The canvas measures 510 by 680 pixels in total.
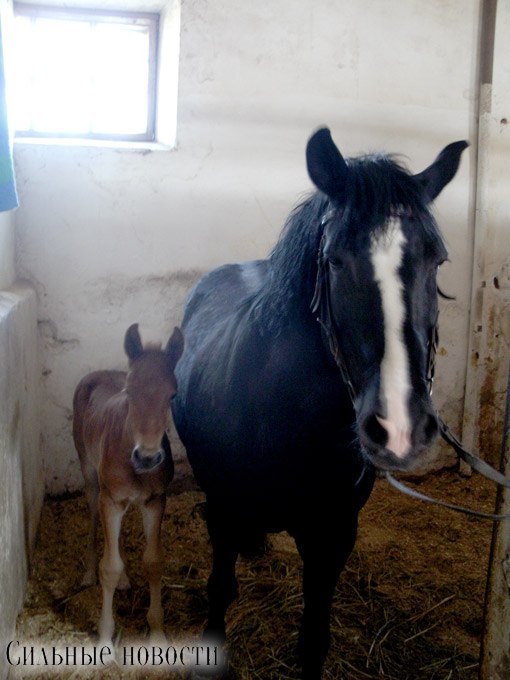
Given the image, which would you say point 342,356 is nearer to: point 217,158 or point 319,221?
point 319,221

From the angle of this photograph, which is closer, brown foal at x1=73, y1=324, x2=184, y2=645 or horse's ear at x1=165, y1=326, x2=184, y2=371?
brown foal at x1=73, y1=324, x2=184, y2=645

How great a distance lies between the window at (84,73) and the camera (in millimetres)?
3018

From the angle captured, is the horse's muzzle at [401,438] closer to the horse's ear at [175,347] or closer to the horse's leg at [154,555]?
the horse's ear at [175,347]

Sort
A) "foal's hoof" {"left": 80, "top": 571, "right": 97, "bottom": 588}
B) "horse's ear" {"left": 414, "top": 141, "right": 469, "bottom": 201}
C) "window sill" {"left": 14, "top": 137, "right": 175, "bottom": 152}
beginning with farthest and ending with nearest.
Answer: "window sill" {"left": 14, "top": 137, "right": 175, "bottom": 152} < "foal's hoof" {"left": 80, "top": 571, "right": 97, "bottom": 588} < "horse's ear" {"left": 414, "top": 141, "right": 469, "bottom": 201}

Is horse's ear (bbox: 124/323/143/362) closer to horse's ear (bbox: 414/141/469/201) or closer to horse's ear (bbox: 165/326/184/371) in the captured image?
horse's ear (bbox: 165/326/184/371)

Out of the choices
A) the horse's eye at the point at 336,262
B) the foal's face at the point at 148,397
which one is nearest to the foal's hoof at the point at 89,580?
the foal's face at the point at 148,397

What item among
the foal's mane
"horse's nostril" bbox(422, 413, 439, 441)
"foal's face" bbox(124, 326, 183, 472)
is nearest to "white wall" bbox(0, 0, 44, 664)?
"foal's face" bbox(124, 326, 183, 472)

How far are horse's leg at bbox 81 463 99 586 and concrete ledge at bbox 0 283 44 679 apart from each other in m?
0.23

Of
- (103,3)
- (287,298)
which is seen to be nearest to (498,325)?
(287,298)

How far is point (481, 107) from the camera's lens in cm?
329

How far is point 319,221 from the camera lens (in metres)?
1.46

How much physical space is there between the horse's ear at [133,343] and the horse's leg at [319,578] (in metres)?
0.70

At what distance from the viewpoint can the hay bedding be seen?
204 cm

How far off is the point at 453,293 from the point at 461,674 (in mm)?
2040
